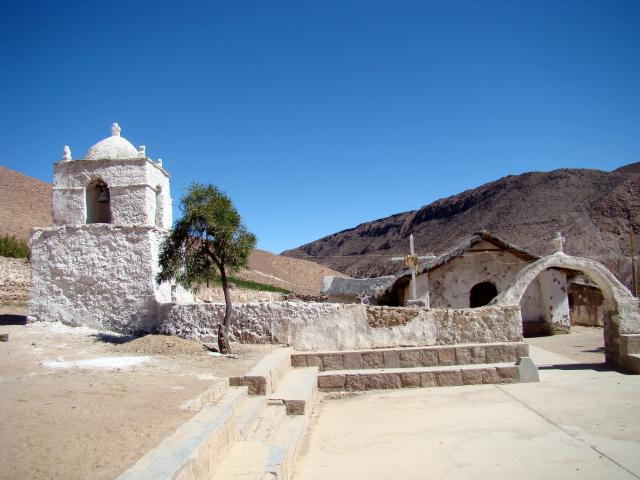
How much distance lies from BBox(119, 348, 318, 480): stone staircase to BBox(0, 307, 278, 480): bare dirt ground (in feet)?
0.97

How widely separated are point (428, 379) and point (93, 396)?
593 centimetres

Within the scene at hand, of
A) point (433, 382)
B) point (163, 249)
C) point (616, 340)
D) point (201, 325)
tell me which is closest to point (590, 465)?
point (433, 382)

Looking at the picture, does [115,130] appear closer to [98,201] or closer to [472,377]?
[98,201]

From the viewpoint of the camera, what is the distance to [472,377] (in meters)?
9.54

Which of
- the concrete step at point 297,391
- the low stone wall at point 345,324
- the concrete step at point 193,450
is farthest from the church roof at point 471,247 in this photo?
the concrete step at point 193,450

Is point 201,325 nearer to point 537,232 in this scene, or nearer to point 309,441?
point 309,441

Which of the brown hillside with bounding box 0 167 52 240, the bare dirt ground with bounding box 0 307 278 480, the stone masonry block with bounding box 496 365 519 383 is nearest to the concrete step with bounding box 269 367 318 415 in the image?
the bare dirt ground with bounding box 0 307 278 480

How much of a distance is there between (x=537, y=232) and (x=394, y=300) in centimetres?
3560

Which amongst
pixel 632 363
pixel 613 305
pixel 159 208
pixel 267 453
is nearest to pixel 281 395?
pixel 267 453

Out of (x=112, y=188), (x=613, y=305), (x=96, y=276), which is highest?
(x=112, y=188)

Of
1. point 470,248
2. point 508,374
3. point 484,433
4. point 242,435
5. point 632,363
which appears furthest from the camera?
point 470,248

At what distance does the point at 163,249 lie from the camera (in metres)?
12.8

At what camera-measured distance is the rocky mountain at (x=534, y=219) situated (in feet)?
148

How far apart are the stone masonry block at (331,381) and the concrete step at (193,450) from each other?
4.15 metres
